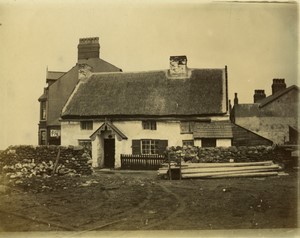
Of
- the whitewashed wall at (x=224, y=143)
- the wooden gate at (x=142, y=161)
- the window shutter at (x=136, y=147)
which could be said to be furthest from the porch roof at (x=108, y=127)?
the whitewashed wall at (x=224, y=143)

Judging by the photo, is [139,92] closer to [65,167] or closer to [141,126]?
[141,126]

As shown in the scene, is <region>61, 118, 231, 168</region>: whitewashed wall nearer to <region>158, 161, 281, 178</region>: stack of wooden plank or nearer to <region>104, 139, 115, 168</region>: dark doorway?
<region>104, 139, 115, 168</region>: dark doorway

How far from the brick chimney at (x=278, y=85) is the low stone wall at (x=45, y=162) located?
18.9 ft

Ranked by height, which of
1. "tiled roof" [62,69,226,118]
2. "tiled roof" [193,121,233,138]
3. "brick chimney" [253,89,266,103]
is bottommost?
"tiled roof" [193,121,233,138]

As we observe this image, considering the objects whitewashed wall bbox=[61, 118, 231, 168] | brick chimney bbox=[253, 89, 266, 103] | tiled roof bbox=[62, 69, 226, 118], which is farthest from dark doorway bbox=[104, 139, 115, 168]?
brick chimney bbox=[253, 89, 266, 103]

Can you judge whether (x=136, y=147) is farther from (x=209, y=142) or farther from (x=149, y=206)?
(x=149, y=206)

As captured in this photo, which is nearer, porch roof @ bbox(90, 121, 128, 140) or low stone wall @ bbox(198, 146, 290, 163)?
low stone wall @ bbox(198, 146, 290, 163)

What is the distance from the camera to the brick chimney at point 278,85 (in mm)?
8133

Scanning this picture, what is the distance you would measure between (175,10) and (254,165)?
491 cm

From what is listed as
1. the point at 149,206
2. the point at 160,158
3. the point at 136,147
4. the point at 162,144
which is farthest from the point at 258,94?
the point at 136,147

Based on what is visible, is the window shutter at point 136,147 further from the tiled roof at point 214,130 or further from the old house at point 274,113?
the old house at point 274,113

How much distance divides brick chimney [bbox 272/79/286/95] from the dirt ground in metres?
2.23

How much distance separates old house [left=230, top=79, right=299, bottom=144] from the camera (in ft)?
26.9

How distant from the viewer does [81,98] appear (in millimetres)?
15703
